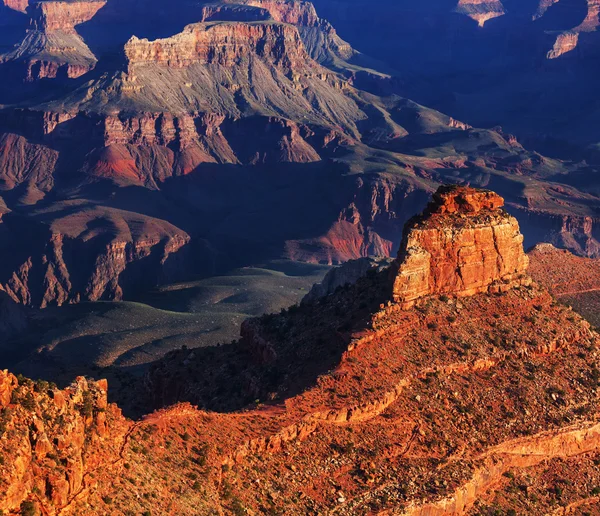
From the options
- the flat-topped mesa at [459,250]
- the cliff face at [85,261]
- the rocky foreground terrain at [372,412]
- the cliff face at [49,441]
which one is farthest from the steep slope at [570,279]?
the cliff face at [85,261]

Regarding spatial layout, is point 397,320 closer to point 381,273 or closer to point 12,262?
point 381,273

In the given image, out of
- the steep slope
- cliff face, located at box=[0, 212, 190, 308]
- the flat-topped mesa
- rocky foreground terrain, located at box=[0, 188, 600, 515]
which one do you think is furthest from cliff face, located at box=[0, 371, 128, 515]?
cliff face, located at box=[0, 212, 190, 308]

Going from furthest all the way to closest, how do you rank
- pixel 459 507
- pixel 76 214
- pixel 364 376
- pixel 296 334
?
pixel 76 214 → pixel 296 334 → pixel 364 376 → pixel 459 507

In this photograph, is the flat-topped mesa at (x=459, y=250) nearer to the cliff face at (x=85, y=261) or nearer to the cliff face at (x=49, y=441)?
the cliff face at (x=49, y=441)

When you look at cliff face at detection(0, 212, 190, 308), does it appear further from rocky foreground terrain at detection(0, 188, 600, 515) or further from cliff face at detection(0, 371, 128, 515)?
cliff face at detection(0, 371, 128, 515)

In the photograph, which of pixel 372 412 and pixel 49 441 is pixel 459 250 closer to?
pixel 372 412

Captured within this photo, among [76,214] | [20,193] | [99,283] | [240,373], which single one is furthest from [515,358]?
[20,193]
